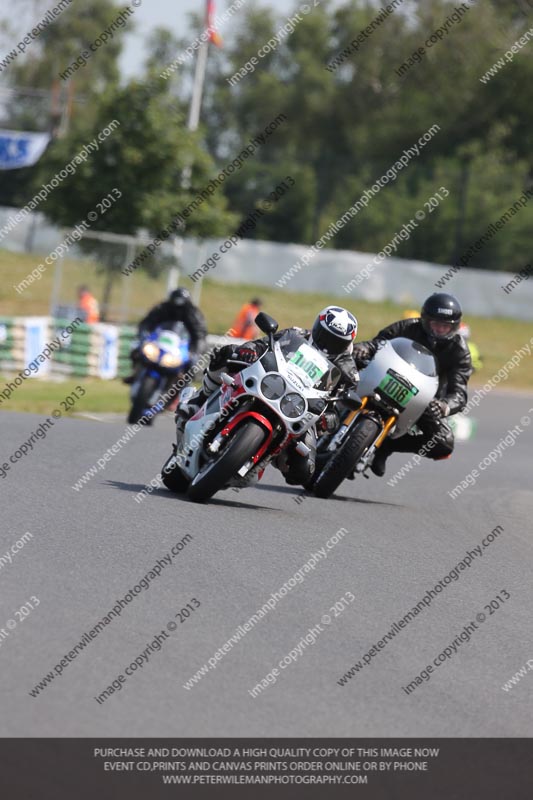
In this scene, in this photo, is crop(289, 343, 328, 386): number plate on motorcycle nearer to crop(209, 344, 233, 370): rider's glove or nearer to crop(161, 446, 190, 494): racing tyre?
crop(209, 344, 233, 370): rider's glove

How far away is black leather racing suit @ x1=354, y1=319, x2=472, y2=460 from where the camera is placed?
1123 cm

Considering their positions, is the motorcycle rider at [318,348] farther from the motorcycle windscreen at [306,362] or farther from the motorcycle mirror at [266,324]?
the motorcycle mirror at [266,324]

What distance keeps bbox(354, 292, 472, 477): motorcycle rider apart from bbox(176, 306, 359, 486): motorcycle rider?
1.55 meters

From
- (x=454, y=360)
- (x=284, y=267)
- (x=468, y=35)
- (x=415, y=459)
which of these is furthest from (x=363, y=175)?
(x=454, y=360)

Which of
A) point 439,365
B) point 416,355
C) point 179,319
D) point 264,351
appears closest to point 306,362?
point 264,351

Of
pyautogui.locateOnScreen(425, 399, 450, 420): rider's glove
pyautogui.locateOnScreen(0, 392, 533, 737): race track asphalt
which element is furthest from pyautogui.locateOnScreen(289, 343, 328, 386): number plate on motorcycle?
pyautogui.locateOnScreen(425, 399, 450, 420): rider's glove

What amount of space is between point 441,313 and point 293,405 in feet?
8.40

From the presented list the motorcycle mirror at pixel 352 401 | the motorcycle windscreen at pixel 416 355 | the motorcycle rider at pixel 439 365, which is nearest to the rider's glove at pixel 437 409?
the motorcycle rider at pixel 439 365

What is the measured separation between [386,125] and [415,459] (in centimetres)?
4208

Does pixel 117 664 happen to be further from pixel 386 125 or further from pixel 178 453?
pixel 386 125

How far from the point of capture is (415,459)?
15.8 meters

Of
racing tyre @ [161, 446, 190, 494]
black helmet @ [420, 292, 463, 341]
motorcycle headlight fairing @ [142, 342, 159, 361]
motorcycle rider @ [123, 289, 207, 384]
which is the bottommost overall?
motorcycle headlight fairing @ [142, 342, 159, 361]

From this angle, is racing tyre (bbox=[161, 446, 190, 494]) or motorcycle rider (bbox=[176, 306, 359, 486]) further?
racing tyre (bbox=[161, 446, 190, 494])

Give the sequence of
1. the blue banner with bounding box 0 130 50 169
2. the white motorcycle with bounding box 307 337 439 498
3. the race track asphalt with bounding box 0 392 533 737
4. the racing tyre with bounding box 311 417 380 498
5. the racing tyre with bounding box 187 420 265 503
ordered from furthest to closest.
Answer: the blue banner with bounding box 0 130 50 169 < the white motorcycle with bounding box 307 337 439 498 < the racing tyre with bounding box 311 417 380 498 < the racing tyre with bounding box 187 420 265 503 < the race track asphalt with bounding box 0 392 533 737
